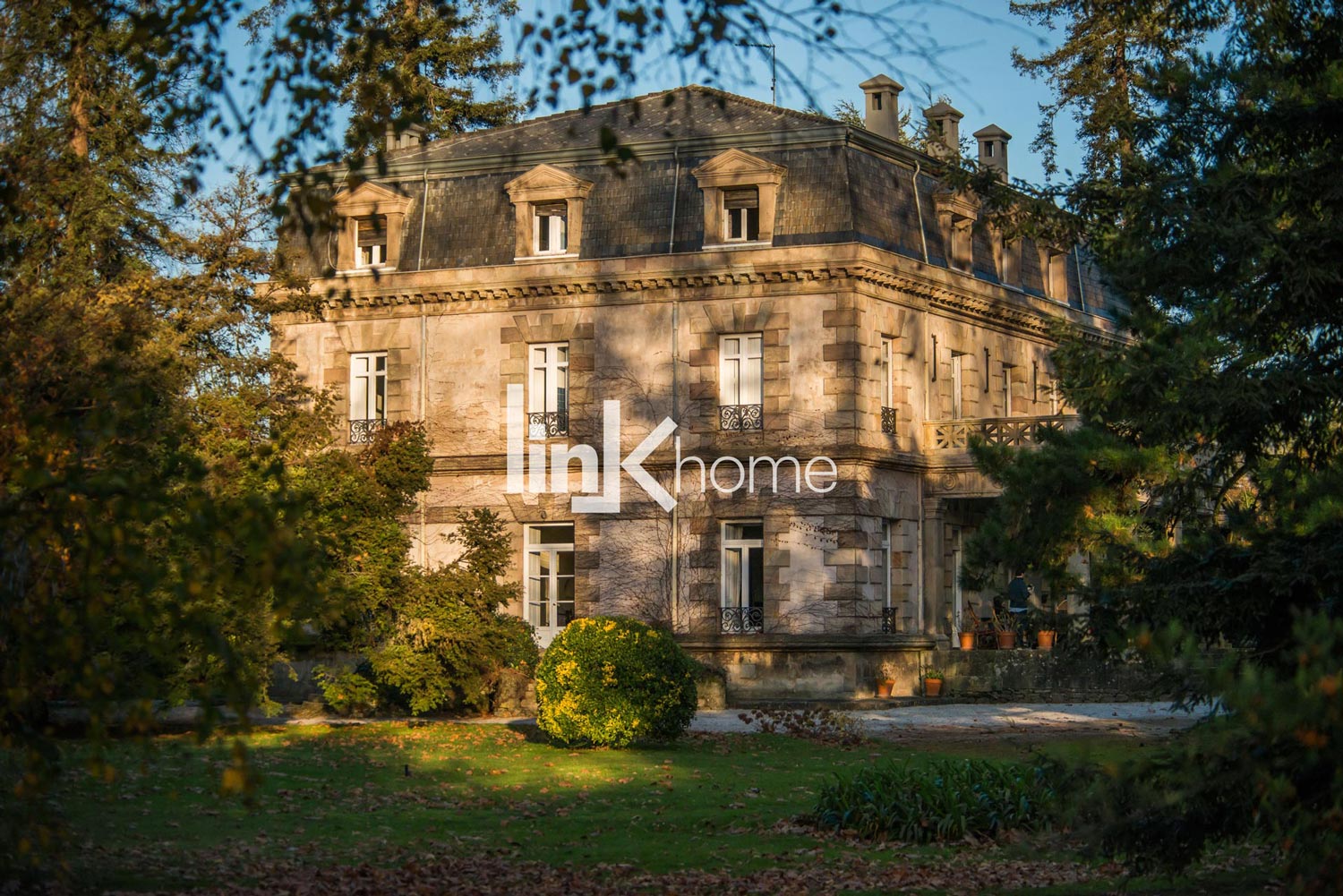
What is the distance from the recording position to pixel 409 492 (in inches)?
1056

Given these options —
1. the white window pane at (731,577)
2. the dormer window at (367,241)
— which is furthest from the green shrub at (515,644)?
the dormer window at (367,241)

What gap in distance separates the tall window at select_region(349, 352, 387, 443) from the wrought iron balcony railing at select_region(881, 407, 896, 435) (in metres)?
9.66

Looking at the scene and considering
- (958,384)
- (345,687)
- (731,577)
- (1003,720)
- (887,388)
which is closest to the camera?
(345,687)

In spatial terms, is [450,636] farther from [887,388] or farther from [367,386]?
[887,388]

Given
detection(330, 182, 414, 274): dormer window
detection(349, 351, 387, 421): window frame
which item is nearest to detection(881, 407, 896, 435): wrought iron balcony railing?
detection(349, 351, 387, 421): window frame

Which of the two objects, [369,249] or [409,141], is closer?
[369,249]

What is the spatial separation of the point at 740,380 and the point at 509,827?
19216 mm

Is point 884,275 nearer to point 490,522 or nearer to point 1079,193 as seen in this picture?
point 490,522

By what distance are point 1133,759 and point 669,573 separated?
24.3 metres

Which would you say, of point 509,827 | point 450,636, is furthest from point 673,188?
point 509,827

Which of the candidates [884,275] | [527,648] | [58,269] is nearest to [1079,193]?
[58,269]

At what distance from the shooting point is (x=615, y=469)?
108 feet

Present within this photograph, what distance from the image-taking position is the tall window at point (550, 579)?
109ft

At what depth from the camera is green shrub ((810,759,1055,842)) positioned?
13453 millimetres
